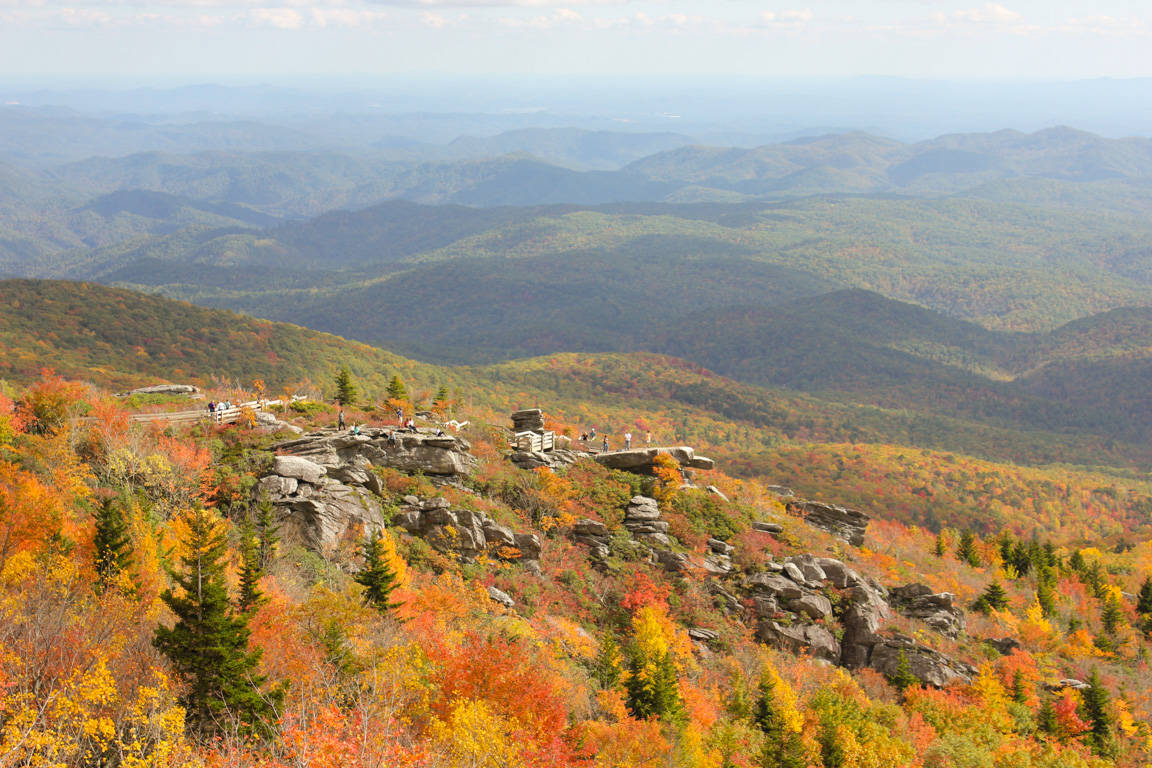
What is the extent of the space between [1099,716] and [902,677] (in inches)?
571

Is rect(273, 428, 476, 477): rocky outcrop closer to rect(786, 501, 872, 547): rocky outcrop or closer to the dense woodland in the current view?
the dense woodland

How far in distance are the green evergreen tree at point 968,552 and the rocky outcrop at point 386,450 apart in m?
58.3

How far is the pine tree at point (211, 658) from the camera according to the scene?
23875mm

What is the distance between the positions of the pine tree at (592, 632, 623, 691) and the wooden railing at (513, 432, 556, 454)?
1994cm

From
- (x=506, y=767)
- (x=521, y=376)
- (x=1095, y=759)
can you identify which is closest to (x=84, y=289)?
(x=521, y=376)

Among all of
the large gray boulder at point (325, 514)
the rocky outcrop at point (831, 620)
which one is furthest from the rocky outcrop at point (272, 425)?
the rocky outcrop at point (831, 620)

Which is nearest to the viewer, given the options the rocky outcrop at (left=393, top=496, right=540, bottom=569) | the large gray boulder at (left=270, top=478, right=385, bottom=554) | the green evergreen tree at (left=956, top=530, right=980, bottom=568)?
the large gray boulder at (left=270, top=478, right=385, bottom=554)

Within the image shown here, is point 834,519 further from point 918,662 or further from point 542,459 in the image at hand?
point 542,459

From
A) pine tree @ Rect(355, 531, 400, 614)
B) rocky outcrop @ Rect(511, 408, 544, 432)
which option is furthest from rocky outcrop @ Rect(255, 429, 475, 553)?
rocky outcrop @ Rect(511, 408, 544, 432)

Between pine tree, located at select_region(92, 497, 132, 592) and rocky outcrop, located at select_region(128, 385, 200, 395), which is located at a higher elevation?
pine tree, located at select_region(92, 497, 132, 592)

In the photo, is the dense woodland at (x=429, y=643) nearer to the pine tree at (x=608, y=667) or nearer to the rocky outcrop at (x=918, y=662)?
the pine tree at (x=608, y=667)

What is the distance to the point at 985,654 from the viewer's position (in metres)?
53.4

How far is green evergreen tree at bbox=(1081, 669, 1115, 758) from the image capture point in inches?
1890

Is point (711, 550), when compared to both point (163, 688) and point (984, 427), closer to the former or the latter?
point (163, 688)
